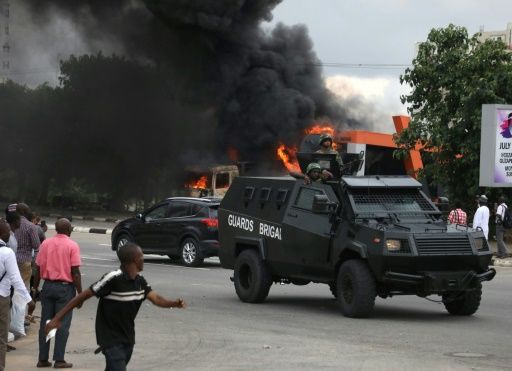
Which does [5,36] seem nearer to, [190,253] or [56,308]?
[190,253]

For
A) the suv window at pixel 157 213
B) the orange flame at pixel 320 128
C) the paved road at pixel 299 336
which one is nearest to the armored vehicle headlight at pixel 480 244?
the paved road at pixel 299 336

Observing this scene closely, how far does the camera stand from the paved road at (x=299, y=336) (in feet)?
34.1

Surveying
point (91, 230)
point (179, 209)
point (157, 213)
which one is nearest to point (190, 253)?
point (179, 209)

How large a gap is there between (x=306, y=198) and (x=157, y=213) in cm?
943

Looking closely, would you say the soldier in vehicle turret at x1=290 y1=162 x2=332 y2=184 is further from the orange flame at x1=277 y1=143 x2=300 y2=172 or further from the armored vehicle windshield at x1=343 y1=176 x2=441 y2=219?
the orange flame at x1=277 y1=143 x2=300 y2=172

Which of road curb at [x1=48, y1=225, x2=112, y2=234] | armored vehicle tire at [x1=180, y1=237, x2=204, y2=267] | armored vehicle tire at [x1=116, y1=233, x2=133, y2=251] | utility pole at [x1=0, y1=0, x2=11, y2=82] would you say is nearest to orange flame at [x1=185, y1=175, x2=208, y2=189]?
utility pole at [x1=0, y1=0, x2=11, y2=82]

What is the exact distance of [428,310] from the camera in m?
15.3

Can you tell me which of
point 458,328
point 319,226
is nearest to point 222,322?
point 319,226

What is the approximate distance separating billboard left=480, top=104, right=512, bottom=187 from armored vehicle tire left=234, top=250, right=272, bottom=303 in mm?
14402

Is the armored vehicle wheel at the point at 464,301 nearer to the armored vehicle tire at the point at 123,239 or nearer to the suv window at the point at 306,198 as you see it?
the suv window at the point at 306,198

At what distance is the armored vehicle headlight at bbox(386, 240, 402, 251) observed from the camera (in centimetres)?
1351

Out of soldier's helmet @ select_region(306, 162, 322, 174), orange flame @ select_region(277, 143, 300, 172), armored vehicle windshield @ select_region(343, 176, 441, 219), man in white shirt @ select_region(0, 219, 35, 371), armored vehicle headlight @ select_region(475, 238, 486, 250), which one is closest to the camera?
man in white shirt @ select_region(0, 219, 35, 371)

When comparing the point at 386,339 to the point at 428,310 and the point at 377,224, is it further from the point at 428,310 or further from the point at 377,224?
the point at 428,310

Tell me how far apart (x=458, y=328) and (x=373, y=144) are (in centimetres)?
3746
